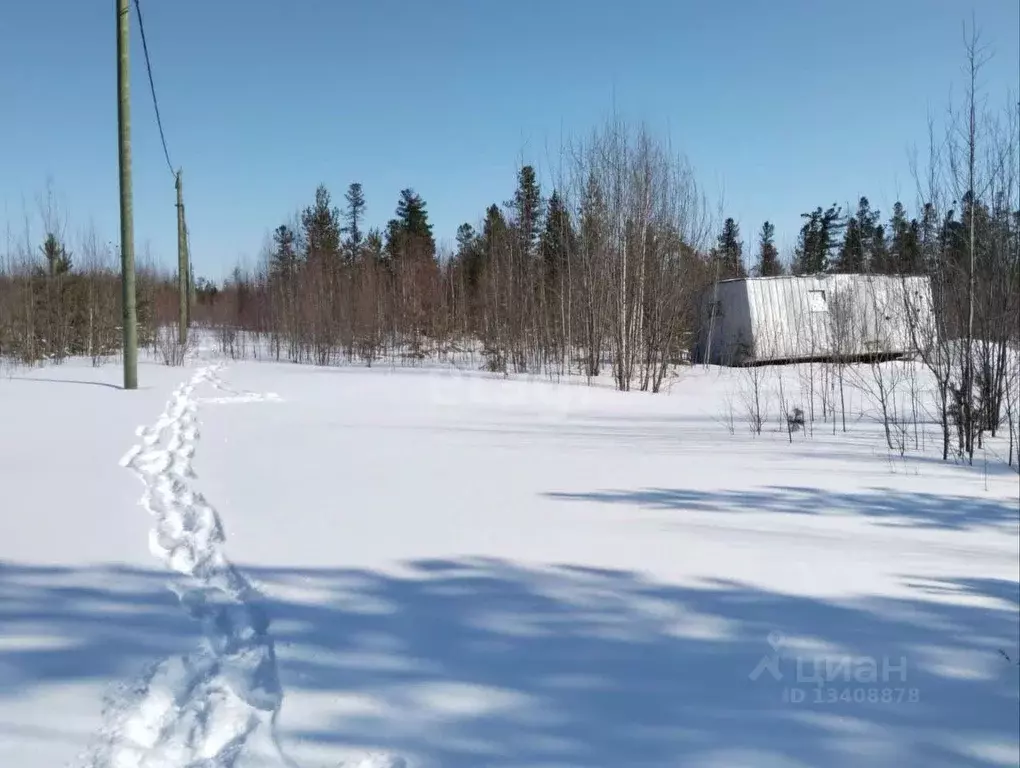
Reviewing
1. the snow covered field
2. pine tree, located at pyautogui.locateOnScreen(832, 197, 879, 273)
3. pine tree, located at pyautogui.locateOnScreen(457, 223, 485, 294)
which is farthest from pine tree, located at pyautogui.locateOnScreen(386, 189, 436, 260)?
the snow covered field

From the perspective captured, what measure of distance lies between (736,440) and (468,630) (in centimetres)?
575

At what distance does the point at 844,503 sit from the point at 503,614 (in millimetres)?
2802

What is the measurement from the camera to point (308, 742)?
1835 millimetres

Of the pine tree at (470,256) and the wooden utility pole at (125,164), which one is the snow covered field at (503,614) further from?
the pine tree at (470,256)

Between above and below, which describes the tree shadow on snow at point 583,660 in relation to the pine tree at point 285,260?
below

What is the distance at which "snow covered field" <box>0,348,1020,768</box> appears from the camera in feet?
6.15

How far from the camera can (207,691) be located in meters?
2.08

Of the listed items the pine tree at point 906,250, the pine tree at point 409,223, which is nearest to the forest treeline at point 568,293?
the pine tree at point 906,250

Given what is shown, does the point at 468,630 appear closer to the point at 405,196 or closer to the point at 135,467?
the point at 135,467

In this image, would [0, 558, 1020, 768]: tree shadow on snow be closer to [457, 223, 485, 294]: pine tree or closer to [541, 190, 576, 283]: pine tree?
[541, 190, 576, 283]: pine tree

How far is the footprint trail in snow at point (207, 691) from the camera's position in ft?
5.90

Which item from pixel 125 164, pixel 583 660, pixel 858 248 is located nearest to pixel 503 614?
pixel 583 660

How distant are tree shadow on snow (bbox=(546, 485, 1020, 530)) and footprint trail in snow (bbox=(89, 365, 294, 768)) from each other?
2264mm

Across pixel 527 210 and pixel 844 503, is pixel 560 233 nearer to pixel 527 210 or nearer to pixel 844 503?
pixel 527 210
